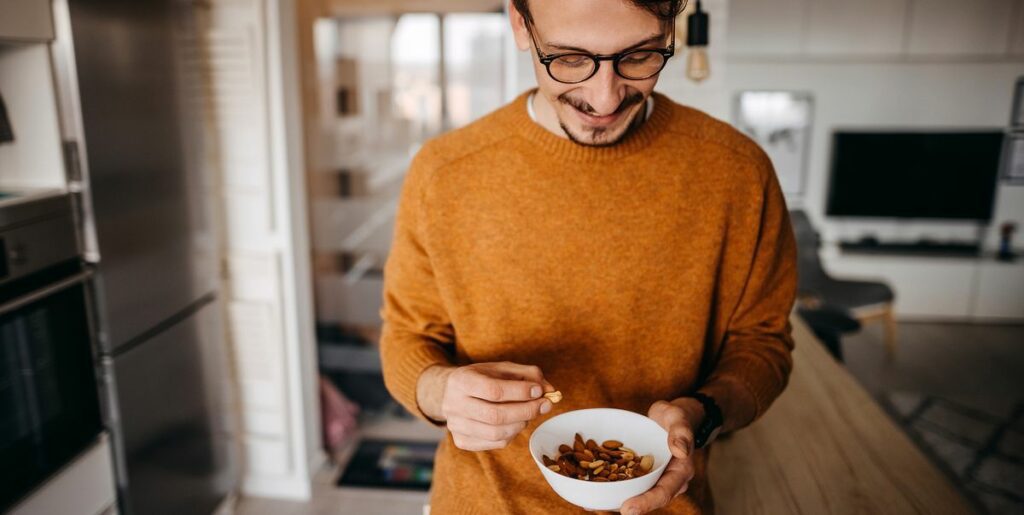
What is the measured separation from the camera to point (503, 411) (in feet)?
2.74

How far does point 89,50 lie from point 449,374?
4.50ft

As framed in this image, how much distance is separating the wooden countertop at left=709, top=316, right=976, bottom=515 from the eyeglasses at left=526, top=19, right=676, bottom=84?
87 cm

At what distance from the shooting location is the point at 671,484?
0.80 meters

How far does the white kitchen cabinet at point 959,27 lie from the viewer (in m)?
4.58

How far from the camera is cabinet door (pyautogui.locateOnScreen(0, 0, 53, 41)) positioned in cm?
145

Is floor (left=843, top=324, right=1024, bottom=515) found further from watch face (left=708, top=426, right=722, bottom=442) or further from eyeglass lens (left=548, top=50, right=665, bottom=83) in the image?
eyeglass lens (left=548, top=50, right=665, bottom=83)

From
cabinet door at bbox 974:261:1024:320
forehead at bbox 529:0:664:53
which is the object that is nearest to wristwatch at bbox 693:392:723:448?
forehead at bbox 529:0:664:53

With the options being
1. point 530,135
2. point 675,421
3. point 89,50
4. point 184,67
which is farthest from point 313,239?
point 675,421

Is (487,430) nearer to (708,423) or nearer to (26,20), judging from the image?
(708,423)

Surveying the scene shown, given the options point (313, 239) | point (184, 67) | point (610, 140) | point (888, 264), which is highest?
point (184, 67)

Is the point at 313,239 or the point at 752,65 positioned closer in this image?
the point at 313,239

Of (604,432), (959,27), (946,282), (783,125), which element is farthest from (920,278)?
(604,432)

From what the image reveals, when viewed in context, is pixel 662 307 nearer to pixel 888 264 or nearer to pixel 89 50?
pixel 89 50

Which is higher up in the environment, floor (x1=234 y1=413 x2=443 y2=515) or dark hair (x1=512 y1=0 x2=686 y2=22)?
dark hair (x1=512 y1=0 x2=686 y2=22)
